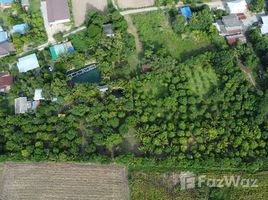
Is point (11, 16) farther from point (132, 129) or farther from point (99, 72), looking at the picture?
point (132, 129)

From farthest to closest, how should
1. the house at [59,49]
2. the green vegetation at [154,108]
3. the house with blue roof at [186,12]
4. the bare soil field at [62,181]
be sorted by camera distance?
the house with blue roof at [186,12]
the house at [59,49]
the green vegetation at [154,108]
the bare soil field at [62,181]

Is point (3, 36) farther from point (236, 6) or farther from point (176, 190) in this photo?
point (236, 6)

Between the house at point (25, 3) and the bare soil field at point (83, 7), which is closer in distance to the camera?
the house at point (25, 3)

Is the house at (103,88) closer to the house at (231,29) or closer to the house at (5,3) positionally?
the house at (231,29)

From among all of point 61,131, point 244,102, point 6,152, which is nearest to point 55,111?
point 61,131

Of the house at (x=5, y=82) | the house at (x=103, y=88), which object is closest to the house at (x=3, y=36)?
the house at (x=5, y=82)

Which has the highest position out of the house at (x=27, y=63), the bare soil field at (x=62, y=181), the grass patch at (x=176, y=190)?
the house at (x=27, y=63)

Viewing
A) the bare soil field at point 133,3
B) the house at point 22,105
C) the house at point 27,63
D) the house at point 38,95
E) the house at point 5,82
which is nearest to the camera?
the house at point 22,105

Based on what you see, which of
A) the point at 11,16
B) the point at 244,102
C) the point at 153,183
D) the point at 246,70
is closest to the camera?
the point at 153,183
